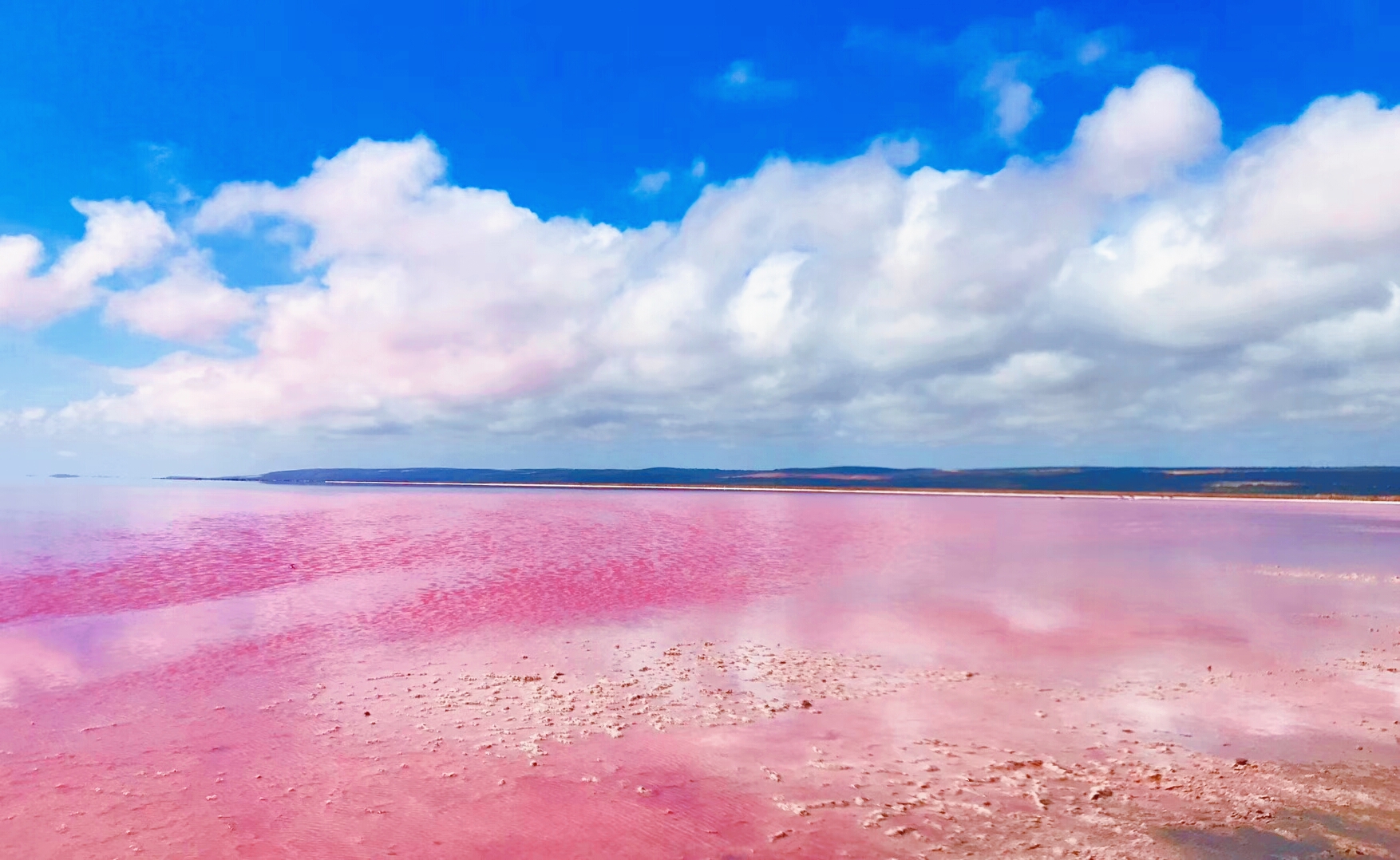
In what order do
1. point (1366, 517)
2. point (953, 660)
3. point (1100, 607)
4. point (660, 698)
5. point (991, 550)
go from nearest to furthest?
point (660, 698)
point (953, 660)
point (1100, 607)
point (991, 550)
point (1366, 517)

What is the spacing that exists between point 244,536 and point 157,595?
21331mm

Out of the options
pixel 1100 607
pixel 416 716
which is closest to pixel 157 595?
pixel 416 716

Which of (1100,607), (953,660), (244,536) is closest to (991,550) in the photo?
(1100,607)

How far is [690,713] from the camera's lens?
39.4 feet

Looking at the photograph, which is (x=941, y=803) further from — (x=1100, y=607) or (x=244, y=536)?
(x=244, y=536)

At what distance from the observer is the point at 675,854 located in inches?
304

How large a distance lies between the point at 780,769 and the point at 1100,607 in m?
15.5

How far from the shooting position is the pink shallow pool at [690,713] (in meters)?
8.11

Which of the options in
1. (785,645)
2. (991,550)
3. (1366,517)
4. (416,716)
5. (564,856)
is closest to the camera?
(564,856)

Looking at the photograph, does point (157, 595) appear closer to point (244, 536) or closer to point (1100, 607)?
point (244, 536)

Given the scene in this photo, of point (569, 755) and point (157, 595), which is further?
point (157, 595)

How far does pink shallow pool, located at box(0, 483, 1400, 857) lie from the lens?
26.6 feet

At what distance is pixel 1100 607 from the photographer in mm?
21688

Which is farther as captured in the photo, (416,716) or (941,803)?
(416,716)
